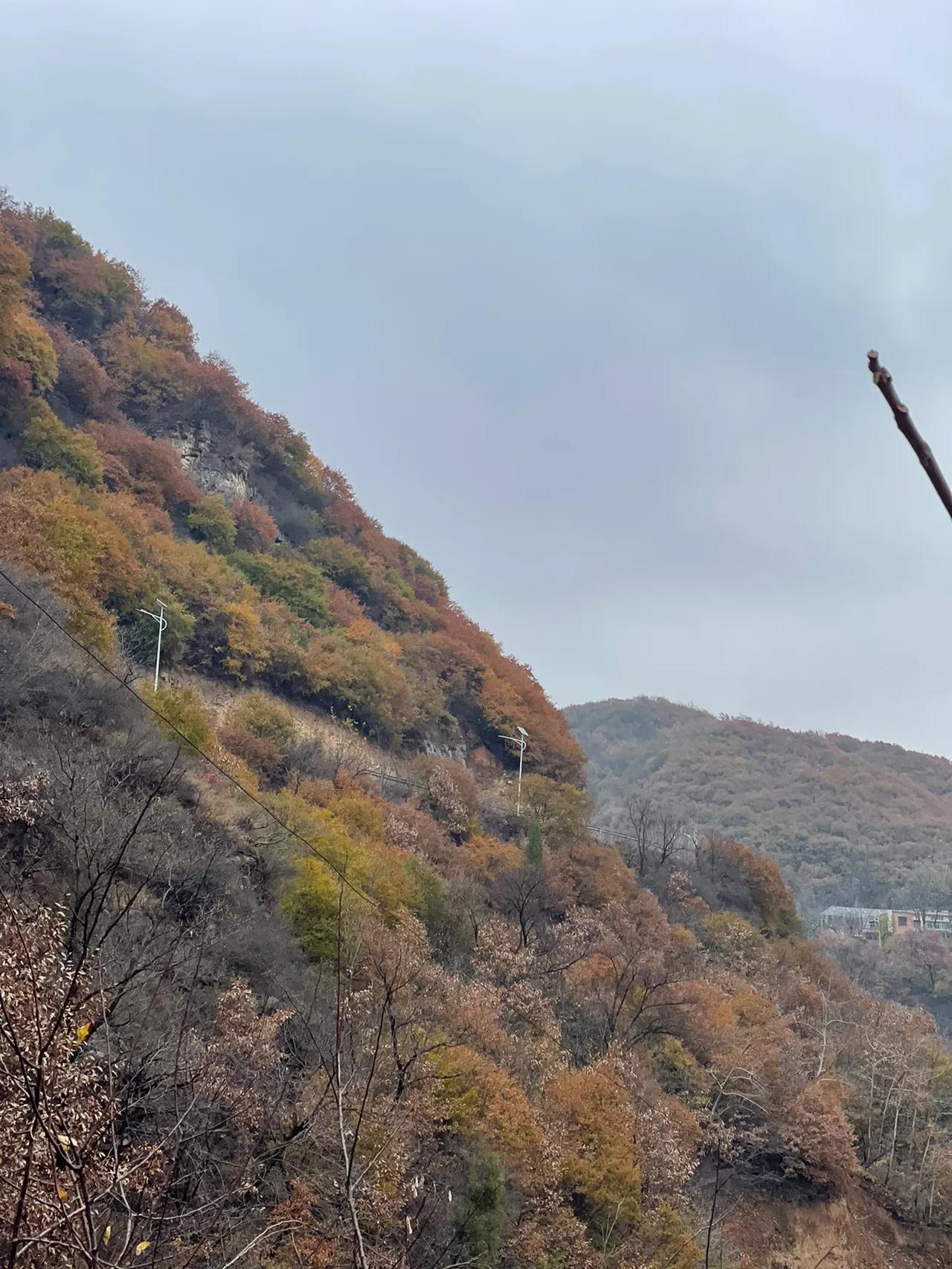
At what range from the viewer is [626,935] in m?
34.8

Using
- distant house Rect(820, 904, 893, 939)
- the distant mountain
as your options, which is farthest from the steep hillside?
distant house Rect(820, 904, 893, 939)

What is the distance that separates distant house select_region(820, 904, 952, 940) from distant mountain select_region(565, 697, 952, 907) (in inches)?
145

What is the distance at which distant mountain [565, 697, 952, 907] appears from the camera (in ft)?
335

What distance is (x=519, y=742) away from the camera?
50531mm

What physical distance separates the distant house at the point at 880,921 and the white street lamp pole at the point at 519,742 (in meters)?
46.5

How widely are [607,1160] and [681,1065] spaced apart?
9691mm

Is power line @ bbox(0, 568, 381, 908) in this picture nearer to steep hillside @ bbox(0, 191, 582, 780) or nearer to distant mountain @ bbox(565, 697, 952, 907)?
steep hillside @ bbox(0, 191, 582, 780)

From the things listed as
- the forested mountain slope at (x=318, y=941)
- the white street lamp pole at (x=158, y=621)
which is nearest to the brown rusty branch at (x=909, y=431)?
the forested mountain slope at (x=318, y=941)

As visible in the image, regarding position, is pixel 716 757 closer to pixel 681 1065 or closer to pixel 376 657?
pixel 376 657

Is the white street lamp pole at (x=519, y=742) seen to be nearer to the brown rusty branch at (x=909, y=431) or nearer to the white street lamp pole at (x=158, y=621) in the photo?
the white street lamp pole at (x=158, y=621)

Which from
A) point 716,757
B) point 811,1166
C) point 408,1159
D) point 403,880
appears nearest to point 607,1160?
point 408,1159

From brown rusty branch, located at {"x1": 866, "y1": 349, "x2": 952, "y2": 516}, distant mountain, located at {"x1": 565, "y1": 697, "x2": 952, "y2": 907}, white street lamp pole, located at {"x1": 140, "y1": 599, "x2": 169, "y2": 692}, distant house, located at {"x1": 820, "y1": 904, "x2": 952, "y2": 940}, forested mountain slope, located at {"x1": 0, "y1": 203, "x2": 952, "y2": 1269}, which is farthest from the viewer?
distant mountain, located at {"x1": 565, "y1": 697, "x2": 952, "y2": 907}

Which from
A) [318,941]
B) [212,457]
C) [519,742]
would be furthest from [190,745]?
[212,457]

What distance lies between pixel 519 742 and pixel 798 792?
3014 inches
